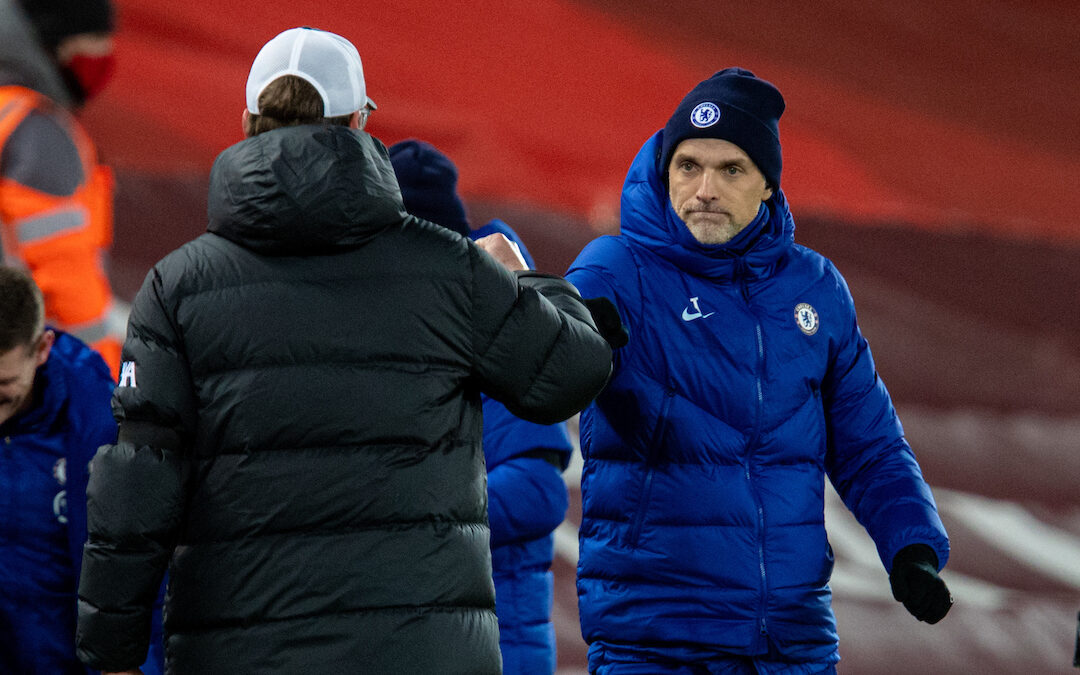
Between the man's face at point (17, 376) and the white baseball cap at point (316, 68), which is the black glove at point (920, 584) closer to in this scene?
the white baseball cap at point (316, 68)

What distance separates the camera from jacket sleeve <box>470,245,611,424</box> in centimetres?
164

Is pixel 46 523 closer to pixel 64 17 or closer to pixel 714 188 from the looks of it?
pixel 714 188

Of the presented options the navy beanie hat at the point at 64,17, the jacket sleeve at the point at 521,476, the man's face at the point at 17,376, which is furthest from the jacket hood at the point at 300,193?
the navy beanie hat at the point at 64,17

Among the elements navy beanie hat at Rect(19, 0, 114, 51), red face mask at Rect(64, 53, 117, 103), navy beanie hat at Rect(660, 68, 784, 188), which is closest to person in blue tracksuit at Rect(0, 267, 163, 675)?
navy beanie hat at Rect(660, 68, 784, 188)

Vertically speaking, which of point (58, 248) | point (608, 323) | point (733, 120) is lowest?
point (58, 248)

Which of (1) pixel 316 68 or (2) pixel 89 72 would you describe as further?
Answer: (2) pixel 89 72

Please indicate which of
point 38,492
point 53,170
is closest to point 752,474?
point 38,492

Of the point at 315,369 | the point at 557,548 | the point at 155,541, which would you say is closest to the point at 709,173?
the point at 315,369

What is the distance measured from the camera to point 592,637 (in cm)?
214

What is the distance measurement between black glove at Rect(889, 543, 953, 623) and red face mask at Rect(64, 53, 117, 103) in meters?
2.43

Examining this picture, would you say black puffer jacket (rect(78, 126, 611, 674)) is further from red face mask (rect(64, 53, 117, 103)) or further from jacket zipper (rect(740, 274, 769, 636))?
red face mask (rect(64, 53, 117, 103))

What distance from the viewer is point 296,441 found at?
157cm

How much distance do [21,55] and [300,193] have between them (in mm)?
2060

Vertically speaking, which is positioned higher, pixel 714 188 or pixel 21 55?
pixel 714 188
